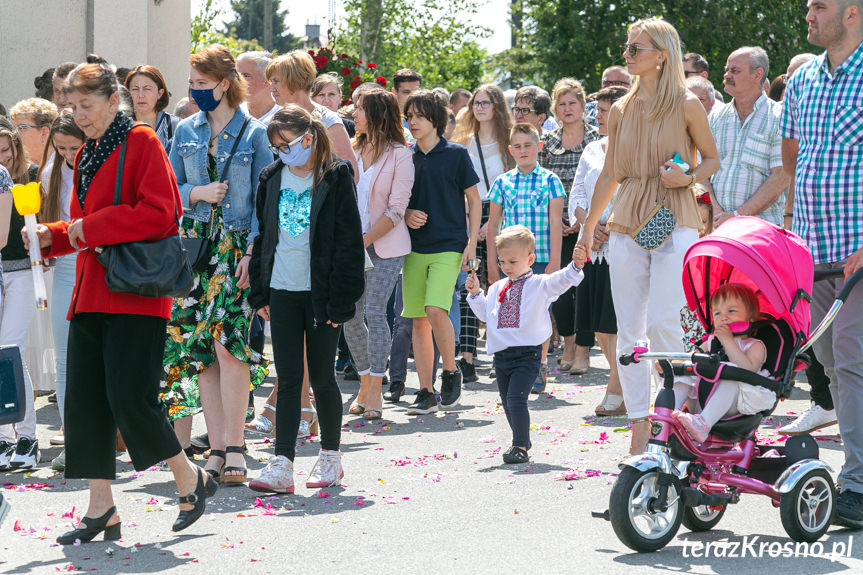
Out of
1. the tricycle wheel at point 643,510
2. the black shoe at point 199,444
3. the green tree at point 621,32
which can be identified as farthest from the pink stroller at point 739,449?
the green tree at point 621,32

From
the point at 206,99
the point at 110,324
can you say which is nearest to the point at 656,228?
the point at 206,99

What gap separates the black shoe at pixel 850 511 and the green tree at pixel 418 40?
111ft

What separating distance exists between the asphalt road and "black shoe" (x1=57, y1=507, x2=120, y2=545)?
45 mm

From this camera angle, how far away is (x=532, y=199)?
34.4 feet

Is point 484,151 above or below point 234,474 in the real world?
above

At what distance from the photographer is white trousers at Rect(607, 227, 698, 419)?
692 cm

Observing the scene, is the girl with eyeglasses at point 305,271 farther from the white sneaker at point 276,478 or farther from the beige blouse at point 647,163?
the beige blouse at point 647,163

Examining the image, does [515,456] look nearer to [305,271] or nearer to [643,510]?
[305,271]

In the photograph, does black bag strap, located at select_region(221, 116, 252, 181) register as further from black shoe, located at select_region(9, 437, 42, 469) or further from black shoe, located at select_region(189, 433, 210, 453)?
black shoe, located at select_region(9, 437, 42, 469)

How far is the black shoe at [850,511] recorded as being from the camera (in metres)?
5.82

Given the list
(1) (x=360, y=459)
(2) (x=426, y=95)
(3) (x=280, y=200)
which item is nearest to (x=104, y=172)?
(3) (x=280, y=200)

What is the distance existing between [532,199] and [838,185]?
435 cm

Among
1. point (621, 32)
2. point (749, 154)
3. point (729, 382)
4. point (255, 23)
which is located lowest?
point (729, 382)

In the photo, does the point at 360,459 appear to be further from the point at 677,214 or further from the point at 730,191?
the point at 730,191
